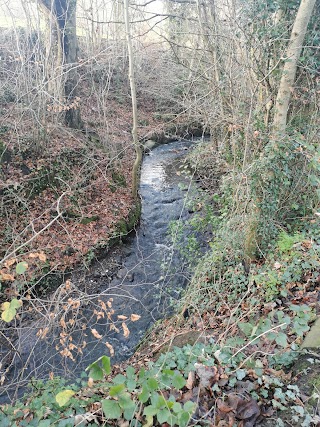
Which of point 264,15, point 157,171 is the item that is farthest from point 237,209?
point 157,171

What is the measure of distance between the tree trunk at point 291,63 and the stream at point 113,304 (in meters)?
2.07

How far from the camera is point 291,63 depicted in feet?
15.6

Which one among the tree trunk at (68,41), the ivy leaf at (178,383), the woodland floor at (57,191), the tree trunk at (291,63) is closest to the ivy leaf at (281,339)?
the ivy leaf at (178,383)

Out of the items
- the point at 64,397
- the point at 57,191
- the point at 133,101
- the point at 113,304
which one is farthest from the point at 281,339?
the point at 133,101

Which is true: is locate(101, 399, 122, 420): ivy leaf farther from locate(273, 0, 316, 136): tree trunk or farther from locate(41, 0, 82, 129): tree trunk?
locate(41, 0, 82, 129): tree trunk

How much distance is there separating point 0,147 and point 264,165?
6.89 m

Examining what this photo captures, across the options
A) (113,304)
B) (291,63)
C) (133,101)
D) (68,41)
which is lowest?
(113,304)

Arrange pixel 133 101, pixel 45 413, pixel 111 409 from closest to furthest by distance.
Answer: pixel 111 409
pixel 45 413
pixel 133 101

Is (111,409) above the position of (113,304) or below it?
above

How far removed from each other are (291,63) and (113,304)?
5708 millimetres

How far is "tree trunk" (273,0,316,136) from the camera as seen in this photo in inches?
176

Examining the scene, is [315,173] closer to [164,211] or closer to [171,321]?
[171,321]

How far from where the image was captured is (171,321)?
5477 millimetres

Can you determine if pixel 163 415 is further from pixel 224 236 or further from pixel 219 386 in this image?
pixel 224 236
